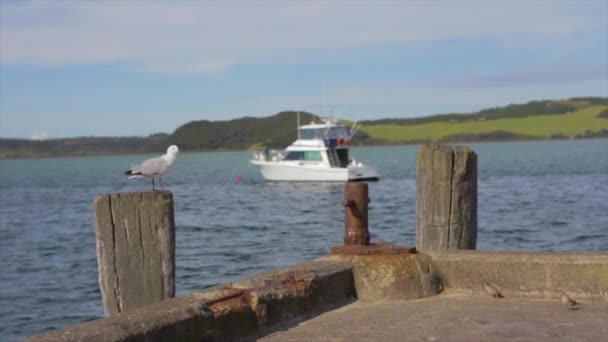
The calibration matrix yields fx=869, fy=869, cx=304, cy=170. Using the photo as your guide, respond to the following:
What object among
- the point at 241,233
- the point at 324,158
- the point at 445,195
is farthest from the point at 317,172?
the point at 445,195

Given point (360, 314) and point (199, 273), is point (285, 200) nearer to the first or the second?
point (199, 273)

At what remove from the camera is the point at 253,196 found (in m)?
51.6

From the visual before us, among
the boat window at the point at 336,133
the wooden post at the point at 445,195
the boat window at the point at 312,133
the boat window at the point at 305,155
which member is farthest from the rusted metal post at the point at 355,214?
the boat window at the point at 305,155

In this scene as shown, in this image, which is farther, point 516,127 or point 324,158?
point 516,127

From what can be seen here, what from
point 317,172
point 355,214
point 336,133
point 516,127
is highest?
point 336,133

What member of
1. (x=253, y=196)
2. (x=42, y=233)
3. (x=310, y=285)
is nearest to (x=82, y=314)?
(x=310, y=285)

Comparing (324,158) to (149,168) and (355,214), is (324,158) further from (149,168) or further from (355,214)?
(355,214)

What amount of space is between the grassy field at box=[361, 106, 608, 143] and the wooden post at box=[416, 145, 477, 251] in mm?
128458

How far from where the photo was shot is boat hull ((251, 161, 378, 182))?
55625mm

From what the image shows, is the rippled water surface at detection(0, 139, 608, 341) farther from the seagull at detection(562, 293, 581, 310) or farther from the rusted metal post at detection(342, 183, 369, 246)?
the seagull at detection(562, 293, 581, 310)

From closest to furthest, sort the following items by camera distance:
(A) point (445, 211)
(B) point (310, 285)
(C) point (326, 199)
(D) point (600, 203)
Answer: (B) point (310, 285)
(A) point (445, 211)
(D) point (600, 203)
(C) point (326, 199)

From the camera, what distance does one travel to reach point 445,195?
775cm

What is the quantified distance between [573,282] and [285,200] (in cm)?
4127

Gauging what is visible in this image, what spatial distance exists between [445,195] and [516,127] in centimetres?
14190
